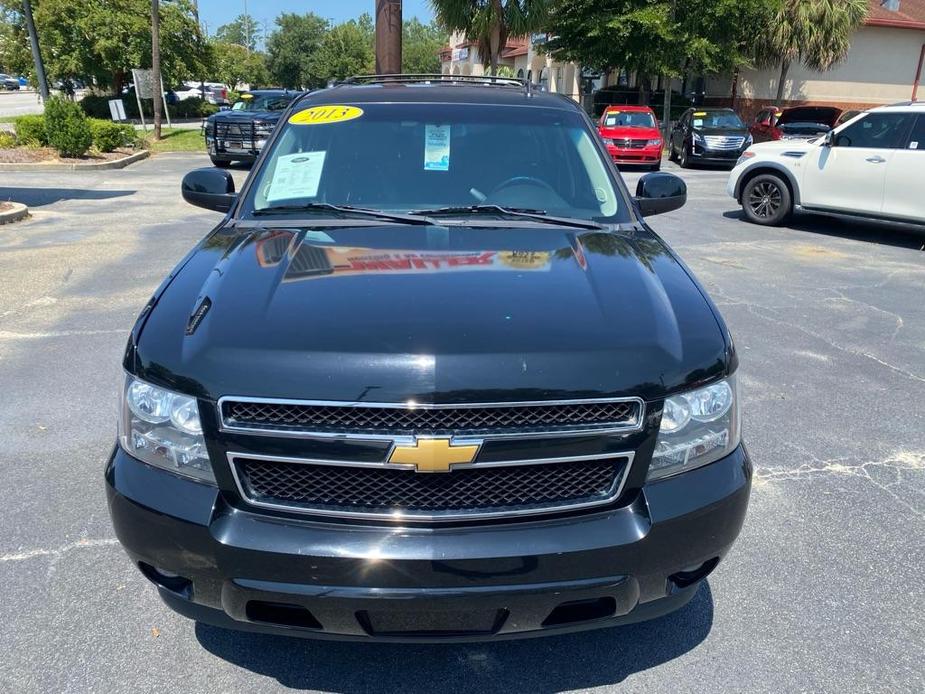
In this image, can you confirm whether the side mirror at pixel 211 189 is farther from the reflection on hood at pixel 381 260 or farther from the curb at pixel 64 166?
the curb at pixel 64 166

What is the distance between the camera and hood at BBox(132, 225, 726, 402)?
2.03m

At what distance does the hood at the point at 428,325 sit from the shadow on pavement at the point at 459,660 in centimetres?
105

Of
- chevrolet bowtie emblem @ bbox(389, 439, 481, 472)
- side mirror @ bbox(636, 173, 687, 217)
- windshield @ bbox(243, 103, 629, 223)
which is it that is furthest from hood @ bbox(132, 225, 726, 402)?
side mirror @ bbox(636, 173, 687, 217)

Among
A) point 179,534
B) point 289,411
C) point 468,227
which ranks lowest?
point 179,534

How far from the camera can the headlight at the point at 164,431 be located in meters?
2.12

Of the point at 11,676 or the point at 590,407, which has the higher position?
the point at 590,407

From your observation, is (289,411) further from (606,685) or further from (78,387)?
(78,387)

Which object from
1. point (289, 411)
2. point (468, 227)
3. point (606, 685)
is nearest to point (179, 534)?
point (289, 411)

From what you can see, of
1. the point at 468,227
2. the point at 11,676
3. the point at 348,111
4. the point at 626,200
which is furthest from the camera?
the point at 348,111

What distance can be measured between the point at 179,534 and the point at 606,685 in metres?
1.44

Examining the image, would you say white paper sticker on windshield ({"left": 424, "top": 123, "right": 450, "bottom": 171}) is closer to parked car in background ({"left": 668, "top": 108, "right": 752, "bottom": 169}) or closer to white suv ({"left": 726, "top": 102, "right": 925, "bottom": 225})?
white suv ({"left": 726, "top": 102, "right": 925, "bottom": 225})

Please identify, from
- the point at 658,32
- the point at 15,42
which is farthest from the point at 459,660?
the point at 15,42

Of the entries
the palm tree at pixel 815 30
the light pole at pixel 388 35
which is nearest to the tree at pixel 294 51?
the palm tree at pixel 815 30

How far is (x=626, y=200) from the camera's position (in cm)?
349
